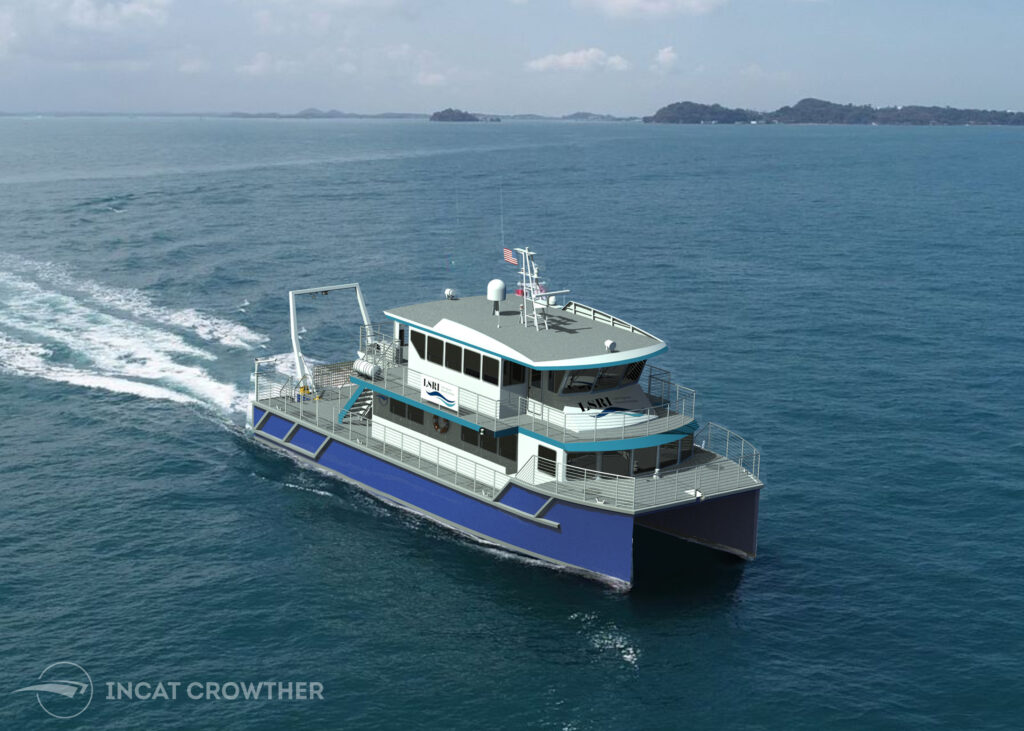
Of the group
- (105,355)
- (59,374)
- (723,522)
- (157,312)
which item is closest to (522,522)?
(723,522)

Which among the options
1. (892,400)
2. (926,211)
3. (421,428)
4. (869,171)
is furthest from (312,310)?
(869,171)

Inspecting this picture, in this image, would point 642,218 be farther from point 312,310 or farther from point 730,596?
point 730,596

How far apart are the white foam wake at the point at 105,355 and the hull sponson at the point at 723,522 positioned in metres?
22.9

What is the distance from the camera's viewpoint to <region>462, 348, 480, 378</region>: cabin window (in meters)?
35.4

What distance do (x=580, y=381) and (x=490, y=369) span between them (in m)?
3.19

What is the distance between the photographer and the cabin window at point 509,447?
115ft

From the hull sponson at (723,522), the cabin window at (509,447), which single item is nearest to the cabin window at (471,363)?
the cabin window at (509,447)

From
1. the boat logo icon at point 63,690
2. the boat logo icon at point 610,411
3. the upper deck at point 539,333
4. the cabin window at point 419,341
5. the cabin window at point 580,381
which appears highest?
the upper deck at point 539,333

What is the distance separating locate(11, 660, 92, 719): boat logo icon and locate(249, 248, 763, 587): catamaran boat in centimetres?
1337

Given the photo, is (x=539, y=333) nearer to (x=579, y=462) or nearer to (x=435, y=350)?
(x=435, y=350)

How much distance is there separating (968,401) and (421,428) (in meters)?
26.6

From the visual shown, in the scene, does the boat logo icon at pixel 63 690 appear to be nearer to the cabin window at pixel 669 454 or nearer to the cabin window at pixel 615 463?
the cabin window at pixel 615 463

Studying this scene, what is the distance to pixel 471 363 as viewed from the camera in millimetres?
35594

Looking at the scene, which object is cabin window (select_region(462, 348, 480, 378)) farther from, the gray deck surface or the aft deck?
the aft deck
